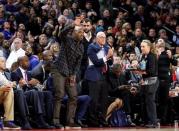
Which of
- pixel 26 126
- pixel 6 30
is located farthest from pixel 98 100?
pixel 6 30

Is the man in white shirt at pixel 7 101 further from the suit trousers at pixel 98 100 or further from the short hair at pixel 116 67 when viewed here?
the short hair at pixel 116 67

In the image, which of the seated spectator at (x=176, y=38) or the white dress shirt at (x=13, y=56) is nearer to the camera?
the white dress shirt at (x=13, y=56)

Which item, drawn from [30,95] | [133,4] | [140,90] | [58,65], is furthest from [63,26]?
[133,4]

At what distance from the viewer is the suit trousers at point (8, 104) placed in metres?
12.6

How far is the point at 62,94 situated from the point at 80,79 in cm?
140

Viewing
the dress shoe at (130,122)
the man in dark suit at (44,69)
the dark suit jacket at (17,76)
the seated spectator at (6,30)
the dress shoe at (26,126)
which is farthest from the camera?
the seated spectator at (6,30)

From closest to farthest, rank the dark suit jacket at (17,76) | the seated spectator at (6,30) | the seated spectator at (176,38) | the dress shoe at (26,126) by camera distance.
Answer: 1. the dress shoe at (26,126)
2. the dark suit jacket at (17,76)
3. the seated spectator at (6,30)
4. the seated spectator at (176,38)

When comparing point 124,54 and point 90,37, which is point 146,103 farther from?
point 124,54

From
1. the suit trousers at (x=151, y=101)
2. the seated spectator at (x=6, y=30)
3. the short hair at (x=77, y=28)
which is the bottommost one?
the suit trousers at (x=151, y=101)

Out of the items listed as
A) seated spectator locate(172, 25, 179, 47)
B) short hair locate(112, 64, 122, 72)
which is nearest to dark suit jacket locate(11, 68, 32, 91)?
short hair locate(112, 64, 122, 72)

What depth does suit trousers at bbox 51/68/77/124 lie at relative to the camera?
13.1 m

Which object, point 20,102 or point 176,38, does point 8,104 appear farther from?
point 176,38

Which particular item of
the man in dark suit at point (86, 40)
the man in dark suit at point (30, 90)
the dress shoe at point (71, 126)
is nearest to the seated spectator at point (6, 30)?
the man in dark suit at point (86, 40)

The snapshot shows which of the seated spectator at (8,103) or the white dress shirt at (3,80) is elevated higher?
the white dress shirt at (3,80)
